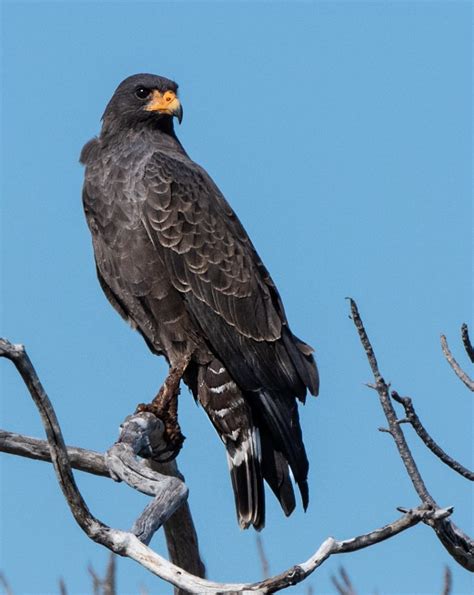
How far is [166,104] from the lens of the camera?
7516 millimetres

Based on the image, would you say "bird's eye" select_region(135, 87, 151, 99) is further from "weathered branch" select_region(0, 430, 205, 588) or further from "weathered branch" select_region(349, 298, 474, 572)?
"weathered branch" select_region(349, 298, 474, 572)

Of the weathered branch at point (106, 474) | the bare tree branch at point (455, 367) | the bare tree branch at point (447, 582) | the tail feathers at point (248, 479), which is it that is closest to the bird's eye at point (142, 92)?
the tail feathers at point (248, 479)

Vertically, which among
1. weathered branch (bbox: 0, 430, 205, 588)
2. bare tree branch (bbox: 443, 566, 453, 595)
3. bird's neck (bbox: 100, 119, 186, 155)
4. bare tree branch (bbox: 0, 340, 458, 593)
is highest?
bird's neck (bbox: 100, 119, 186, 155)

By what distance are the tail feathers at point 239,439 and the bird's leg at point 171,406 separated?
18 cm

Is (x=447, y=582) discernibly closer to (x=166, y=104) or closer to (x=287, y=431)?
(x=287, y=431)

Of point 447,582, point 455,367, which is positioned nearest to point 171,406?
point 455,367

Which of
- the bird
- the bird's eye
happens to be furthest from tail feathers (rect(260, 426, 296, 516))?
the bird's eye

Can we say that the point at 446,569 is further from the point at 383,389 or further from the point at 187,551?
the point at 187,551

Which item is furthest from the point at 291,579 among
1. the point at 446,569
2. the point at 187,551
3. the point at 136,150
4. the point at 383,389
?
the point at 136,150

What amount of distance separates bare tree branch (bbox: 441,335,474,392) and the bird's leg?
2281 mm

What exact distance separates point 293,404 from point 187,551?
1.26 meters

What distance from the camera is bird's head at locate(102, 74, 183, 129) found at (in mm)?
7527

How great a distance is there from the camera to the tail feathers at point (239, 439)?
6.87 metres

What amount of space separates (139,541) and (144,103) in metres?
3.93
